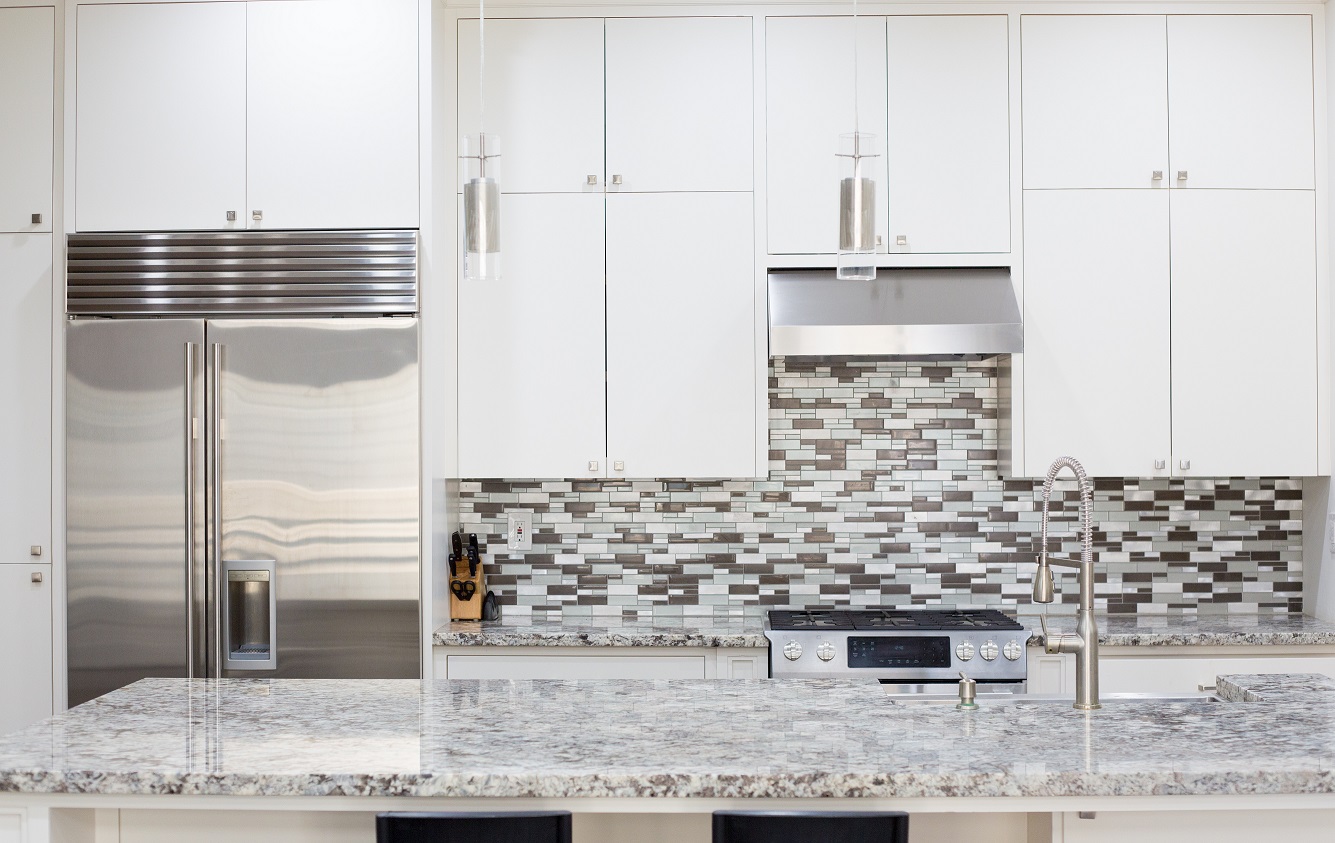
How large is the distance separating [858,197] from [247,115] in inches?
91.9

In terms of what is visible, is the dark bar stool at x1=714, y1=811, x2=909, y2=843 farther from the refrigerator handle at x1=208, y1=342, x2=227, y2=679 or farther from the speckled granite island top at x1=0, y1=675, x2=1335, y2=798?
the refrigerator handle at x1=208, y1=342, x2=227, y2=679

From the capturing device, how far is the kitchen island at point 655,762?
1.66 meters

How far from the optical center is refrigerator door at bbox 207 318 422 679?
336cm

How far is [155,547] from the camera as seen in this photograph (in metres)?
3.36

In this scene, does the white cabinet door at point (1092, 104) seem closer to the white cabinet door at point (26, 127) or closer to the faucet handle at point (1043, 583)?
the faucet handle at point (1043, 583)

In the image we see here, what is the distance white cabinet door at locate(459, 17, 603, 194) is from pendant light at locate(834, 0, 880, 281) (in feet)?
5.56

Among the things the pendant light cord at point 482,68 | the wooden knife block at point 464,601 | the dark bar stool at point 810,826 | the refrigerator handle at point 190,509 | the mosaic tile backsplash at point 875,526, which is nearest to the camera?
the dark bar stool at point 810,826

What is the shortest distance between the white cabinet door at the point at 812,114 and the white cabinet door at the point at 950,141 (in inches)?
3.1

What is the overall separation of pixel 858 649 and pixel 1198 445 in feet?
4.68

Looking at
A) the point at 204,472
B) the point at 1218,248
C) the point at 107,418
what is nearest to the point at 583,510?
the point at 204,472

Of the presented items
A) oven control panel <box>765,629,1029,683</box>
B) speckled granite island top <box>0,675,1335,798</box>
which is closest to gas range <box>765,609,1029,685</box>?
oven control panel <box>765,629,1029,683</box>

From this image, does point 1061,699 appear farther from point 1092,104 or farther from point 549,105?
point 549,105

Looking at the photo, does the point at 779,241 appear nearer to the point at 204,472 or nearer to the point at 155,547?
the point at 204,472

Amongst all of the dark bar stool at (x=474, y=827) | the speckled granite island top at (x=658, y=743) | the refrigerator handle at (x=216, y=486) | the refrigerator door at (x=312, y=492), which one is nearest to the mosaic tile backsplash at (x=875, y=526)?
the refrigerator door at (x=312, y=492)
